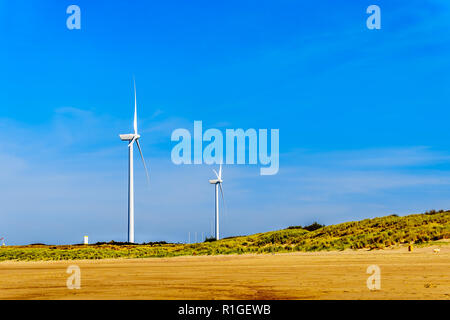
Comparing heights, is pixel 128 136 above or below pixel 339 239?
above

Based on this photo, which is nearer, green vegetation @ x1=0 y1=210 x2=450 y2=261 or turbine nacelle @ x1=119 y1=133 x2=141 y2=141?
green vegetation @ x1=0 y1=210 x2=450 y2=261

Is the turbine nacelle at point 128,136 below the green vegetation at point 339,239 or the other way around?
the other way around

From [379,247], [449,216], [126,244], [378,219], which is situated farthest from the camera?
[126,244]

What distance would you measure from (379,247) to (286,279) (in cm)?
2558

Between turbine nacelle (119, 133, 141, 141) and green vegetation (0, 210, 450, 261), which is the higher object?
turbine nacelle (119, 133, 141, 141)

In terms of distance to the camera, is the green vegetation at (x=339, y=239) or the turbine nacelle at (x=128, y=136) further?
the turbine nacelle at (x=128, y=136)

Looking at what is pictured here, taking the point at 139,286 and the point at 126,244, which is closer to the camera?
the point at 139,286

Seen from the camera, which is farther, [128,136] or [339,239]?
[128,136]
